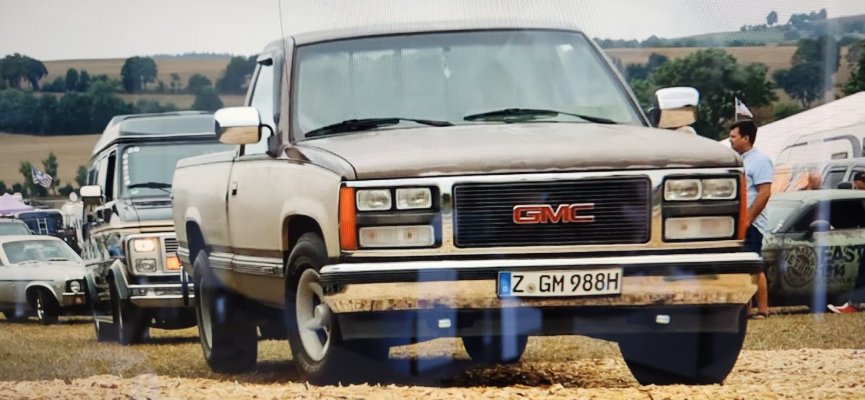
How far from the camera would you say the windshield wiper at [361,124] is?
5.89 m

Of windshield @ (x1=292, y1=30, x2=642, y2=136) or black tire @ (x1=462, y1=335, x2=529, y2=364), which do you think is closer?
windshield @ (x1=292, y1=30, x2=642, y2=136)

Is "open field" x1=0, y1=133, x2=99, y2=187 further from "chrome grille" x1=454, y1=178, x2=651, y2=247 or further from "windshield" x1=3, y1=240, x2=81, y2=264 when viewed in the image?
"chrome grille" x1=454, y1=178, x2=651, y2=247

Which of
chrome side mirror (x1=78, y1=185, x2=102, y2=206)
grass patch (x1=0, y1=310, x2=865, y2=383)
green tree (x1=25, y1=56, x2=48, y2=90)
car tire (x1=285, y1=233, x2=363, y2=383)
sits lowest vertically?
grass patch (x1=0, y1=310, x2=865, y2=383)

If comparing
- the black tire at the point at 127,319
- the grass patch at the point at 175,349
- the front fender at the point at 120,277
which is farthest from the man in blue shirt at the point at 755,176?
the front fender at the point at 120,277

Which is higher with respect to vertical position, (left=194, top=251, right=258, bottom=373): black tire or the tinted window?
the tinted window

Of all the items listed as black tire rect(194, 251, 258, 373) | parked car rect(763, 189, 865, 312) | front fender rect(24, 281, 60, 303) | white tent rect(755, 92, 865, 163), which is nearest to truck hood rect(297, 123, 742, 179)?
white tent rect(755, 92, 865, 163)

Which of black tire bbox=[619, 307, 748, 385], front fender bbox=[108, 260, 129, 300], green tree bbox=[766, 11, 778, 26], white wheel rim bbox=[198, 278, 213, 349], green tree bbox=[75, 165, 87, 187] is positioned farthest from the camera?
front fender bbox=[108, 260, 129, 300]

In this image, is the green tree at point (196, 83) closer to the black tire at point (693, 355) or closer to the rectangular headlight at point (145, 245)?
the black tire at point (693, 355)

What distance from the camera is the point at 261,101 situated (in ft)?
21.6

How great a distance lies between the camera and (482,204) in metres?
5.48

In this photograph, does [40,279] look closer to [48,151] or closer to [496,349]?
[48,151]

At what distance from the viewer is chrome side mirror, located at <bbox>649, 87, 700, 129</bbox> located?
19.5 ft

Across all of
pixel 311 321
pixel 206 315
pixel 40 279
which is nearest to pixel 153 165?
pixel 206 315

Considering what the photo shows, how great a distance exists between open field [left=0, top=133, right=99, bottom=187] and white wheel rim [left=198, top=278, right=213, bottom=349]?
Result: 2.95 feet
